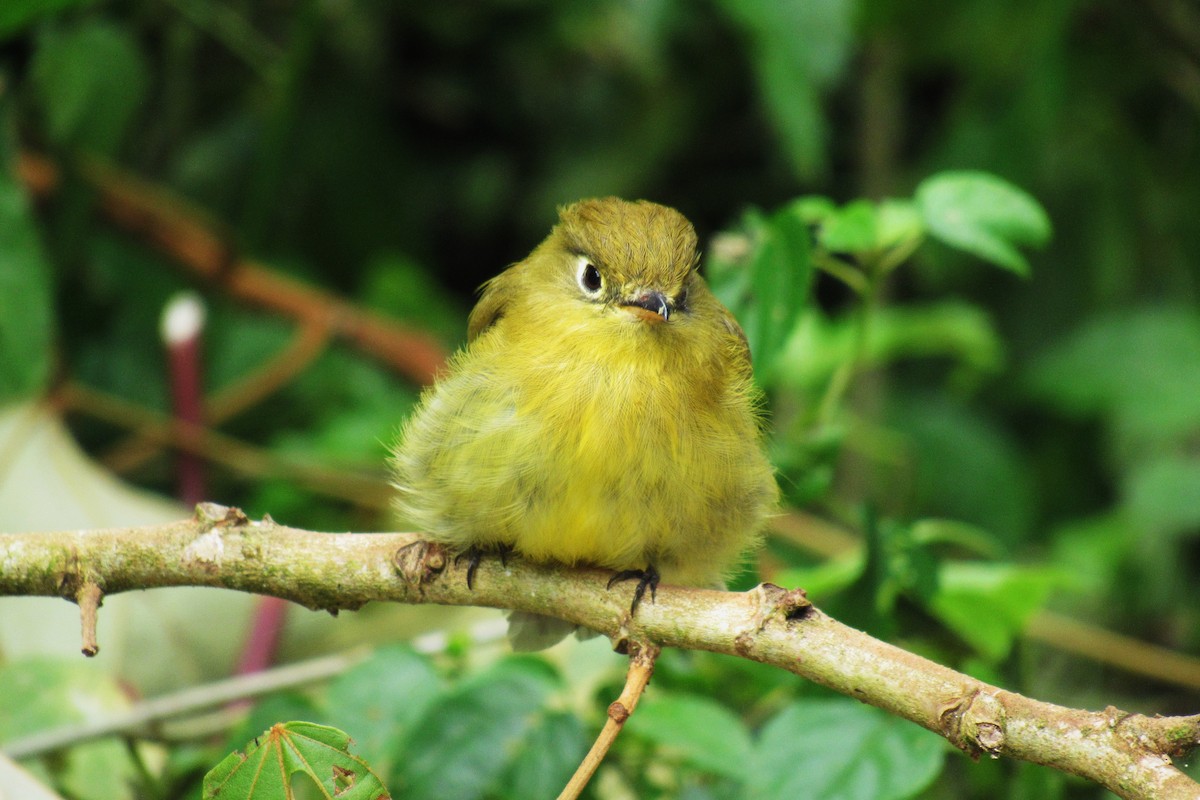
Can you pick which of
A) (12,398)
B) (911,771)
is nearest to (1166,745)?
(911,771)

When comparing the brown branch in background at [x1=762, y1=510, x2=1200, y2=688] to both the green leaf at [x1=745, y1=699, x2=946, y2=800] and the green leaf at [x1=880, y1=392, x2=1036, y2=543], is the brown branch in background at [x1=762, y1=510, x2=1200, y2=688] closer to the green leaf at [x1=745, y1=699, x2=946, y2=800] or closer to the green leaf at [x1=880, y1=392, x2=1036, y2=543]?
the green leaf at [x1=880, y1=392, x2=1036, y2=543]

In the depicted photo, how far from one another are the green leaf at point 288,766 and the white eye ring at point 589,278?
1.23m

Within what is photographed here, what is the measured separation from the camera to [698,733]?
248 cm

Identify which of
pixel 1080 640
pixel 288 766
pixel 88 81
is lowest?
pixel 288 766

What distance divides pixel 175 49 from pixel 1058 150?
336 cm

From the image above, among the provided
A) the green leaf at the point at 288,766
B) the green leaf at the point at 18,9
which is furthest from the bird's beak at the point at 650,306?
the green leaf at the point at 18,9

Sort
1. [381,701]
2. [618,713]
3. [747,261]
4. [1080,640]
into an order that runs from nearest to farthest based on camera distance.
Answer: [618,713], [381,701], [747,261], [1080,640]

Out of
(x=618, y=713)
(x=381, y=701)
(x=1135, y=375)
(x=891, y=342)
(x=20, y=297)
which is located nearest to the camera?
(x=618, y=713)

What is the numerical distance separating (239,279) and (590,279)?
2386 mm

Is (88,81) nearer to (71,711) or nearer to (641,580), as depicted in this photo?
(71,711)

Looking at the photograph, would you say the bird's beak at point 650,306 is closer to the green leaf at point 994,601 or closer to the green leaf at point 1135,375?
the green leaf at point 994,601

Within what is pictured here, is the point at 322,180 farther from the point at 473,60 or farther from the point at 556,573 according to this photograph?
the point at 556,573

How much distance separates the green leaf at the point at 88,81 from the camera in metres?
3.89

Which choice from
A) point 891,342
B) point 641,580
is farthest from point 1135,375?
point 641,580
